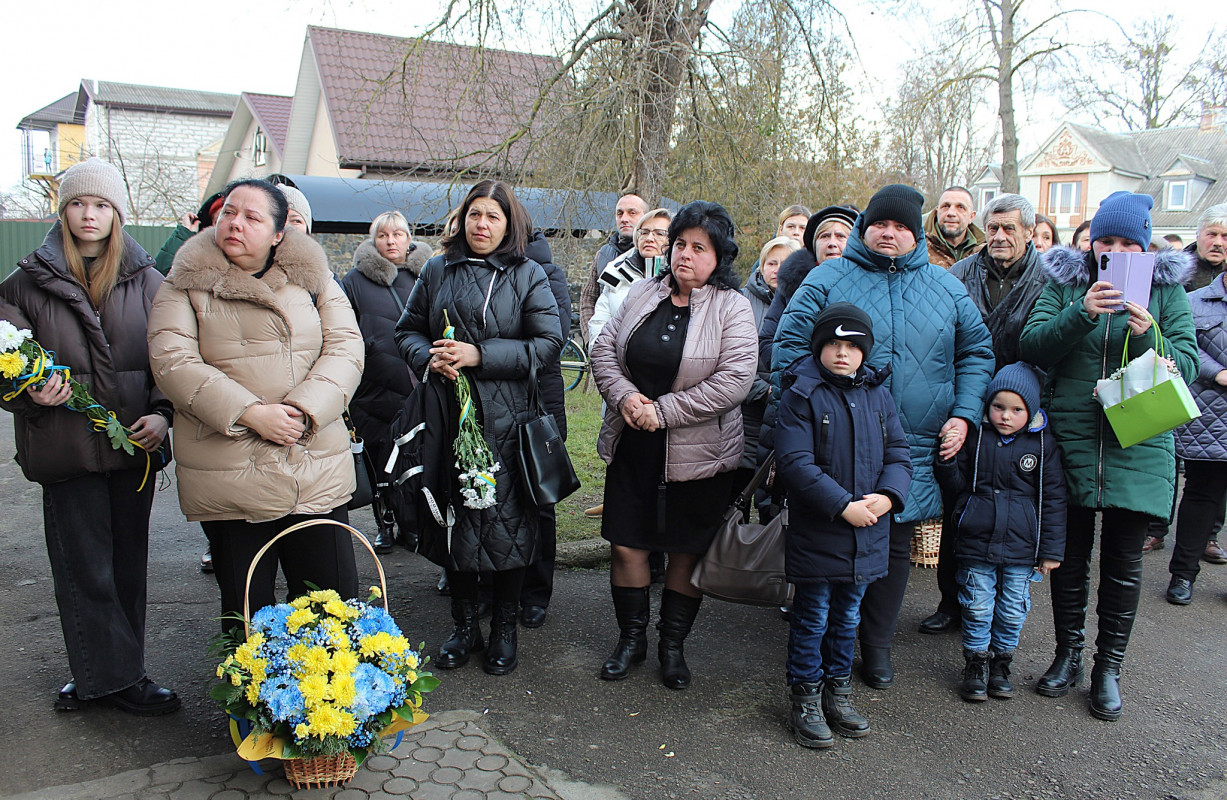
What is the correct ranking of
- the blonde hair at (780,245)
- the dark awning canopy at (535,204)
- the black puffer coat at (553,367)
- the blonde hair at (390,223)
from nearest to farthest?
1. the black puffer coat at (553,367)
2. the blonde hair at (780,245)
3. the blonde hair at (390,223)
4. the dark awning canopy at (535,204)

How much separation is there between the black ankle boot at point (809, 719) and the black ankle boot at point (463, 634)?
57.8 inches

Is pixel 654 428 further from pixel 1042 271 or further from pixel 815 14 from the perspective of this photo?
pixel 815 14

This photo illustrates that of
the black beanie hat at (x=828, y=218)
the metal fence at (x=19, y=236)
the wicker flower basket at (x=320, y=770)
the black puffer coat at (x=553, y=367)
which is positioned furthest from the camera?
the metal fence at (x=19, y=236)

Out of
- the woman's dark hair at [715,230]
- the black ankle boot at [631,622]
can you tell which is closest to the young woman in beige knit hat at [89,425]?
the black ankle boot at [631,622]

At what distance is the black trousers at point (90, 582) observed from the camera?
3359 millimetres

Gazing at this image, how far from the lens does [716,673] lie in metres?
3.98

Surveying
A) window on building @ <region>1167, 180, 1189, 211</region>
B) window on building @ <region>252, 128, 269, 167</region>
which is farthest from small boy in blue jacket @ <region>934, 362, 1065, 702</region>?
window on building @ <region>1167, 180, 1189, 211</region>

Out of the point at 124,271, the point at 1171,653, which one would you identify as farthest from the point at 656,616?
the point at 124,271

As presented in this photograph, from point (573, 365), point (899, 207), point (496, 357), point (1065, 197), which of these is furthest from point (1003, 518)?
point (1065, 197)

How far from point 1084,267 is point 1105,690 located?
5.87ft

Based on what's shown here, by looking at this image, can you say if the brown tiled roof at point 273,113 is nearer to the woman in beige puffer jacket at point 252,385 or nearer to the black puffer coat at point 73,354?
the black puffer coat at point 73,354

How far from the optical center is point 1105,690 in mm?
3703

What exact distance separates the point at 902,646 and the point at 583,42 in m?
7.84

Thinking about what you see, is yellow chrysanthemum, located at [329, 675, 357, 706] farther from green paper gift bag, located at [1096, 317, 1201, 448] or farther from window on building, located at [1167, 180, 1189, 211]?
window on building, located at [1167, 180, 1189, 211]
